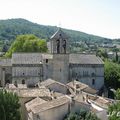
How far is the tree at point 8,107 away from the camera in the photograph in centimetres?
3203

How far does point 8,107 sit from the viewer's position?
32656 mm

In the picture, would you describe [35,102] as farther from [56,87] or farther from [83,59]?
[83,59]

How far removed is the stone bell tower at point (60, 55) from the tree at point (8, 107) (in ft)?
79.7

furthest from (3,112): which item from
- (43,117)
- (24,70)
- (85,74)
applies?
(85,74)

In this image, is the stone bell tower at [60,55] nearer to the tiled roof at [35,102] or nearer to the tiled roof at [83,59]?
the tiled roof at [83,59]

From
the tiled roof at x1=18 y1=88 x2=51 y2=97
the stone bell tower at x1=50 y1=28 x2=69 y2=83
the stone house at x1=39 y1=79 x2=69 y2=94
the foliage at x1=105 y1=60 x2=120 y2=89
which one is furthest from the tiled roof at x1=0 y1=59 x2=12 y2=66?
the tiled roof at x1=18 y1=88 x2=51 y2=97

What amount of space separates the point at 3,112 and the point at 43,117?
11.0ft

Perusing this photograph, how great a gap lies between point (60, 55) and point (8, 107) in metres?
25.4

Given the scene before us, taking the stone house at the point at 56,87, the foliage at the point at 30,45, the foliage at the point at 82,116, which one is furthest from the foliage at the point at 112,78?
the foliage at the point at 82,116

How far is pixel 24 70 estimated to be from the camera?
189 ft

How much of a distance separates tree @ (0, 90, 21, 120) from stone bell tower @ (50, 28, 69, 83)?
24.3 metres

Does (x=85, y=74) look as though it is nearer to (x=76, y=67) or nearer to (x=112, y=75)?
(x=76, y=67)

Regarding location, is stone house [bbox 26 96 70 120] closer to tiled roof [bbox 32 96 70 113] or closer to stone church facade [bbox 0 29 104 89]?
tiled roof [bbox 32 96 70 113]

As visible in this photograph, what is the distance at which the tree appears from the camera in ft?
105
